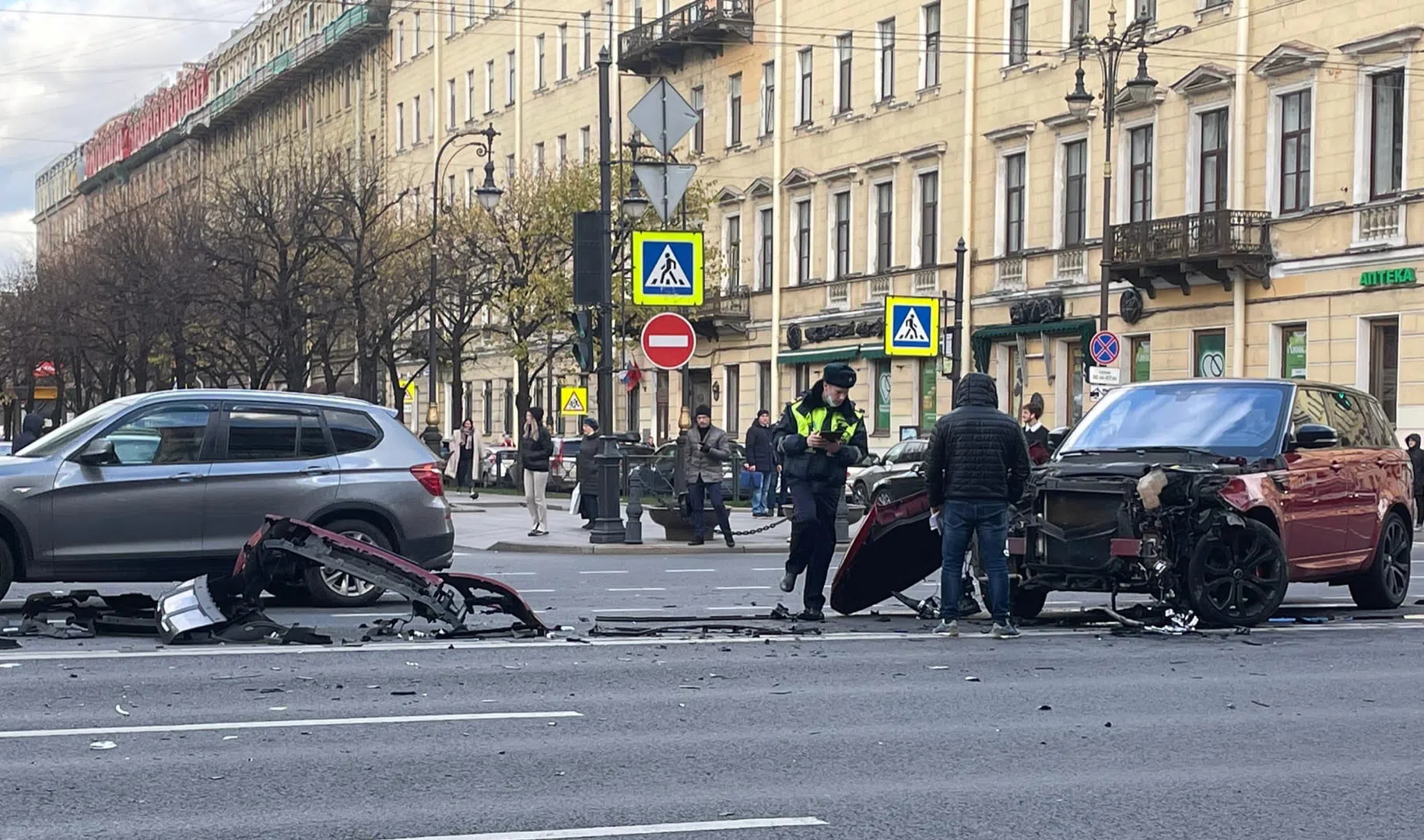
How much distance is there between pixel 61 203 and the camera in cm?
15488

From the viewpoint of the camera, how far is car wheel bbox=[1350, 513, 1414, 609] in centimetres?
1538

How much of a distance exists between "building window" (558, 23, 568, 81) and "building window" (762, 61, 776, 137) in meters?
13.1

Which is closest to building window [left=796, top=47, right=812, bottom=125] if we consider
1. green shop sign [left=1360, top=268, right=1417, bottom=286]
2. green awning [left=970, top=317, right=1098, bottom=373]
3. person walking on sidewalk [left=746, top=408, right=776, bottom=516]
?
green awning [left=970, top=317, right=1098, bottom=373]

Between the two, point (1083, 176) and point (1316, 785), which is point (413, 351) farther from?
point (1316, 785)

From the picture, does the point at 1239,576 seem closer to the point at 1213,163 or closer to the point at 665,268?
the point at 665,268

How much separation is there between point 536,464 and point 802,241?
27.9 meters

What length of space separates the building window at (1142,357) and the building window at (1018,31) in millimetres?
7153

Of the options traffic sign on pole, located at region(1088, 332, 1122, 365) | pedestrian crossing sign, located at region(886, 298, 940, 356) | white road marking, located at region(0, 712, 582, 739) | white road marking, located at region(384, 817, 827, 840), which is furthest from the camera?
traffic sign on pole, located at region(1088, 332, 1122, 365)

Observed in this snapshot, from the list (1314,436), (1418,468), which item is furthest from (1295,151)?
(1314,436)

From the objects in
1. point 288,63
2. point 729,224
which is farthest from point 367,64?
point 729,224

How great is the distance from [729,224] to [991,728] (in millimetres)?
49693

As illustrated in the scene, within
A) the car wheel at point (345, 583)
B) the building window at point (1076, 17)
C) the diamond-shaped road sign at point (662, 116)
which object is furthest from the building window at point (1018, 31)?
the car wheel at point (345, 583)

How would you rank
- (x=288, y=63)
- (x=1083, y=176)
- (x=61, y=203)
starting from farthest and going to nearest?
(x=61, y=203) < (x=288, y=63) < (x=1083, y=176)

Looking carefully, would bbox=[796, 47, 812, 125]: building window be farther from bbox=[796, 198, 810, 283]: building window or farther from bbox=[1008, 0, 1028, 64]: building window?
bbox=[1008, 0, 1028, 64]: building window
